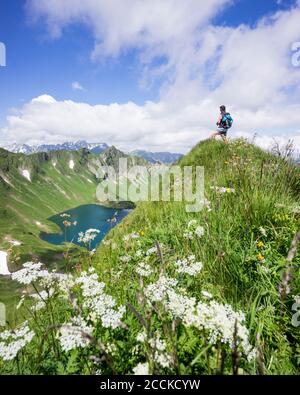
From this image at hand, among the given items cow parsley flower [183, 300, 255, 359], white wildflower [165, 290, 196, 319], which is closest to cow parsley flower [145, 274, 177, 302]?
white wildflower [165, 290, 196, 319]

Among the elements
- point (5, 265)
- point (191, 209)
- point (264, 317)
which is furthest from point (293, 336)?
point (5, 265)

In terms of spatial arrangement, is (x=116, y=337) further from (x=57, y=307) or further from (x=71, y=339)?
(x=57, y=307)

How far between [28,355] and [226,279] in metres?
2.71

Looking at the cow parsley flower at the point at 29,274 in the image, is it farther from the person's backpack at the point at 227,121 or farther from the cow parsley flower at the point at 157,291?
the person's backpack at the point at 227,121

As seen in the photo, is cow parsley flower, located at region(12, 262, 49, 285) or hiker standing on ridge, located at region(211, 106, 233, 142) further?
hiker standing on ridge, located at region(211, 106, 233, 142)

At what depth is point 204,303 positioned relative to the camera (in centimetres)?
221

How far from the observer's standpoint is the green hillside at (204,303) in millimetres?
2066

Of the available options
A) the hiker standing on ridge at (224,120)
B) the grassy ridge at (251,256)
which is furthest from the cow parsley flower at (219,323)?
the hiker standing on ridge at (224,120)

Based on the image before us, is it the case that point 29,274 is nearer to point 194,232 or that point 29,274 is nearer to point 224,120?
point 194,232

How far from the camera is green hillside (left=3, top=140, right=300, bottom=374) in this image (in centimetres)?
207

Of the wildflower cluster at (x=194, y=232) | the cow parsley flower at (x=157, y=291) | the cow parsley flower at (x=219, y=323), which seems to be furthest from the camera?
the wildflower cluster at (x=194, y=232)

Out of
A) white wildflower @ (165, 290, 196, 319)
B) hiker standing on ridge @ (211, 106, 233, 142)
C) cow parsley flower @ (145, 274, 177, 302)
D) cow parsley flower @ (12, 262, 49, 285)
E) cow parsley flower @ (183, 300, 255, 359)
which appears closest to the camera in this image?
cow parsley flower @ (183, 300, 255, 359)

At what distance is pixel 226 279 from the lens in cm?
380

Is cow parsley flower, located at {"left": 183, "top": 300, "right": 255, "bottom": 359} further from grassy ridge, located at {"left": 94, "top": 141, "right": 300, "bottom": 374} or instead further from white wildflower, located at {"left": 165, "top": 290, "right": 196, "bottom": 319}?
grassy ridge, located at {"left": 94, "top": 141, "right": 300, "bottom": 374}
